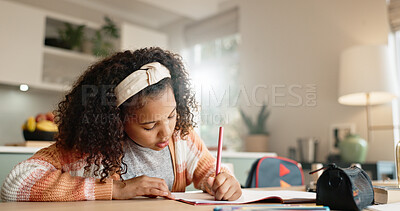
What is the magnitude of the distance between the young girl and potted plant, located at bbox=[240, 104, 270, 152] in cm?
239

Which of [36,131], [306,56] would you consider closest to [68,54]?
[36,131]

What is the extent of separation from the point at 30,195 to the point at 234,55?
3526 millimetres

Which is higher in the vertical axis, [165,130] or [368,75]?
A: [368,75]

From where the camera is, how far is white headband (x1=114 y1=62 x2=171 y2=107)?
3.14ft

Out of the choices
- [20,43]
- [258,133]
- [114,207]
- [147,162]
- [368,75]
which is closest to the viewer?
[114,207]

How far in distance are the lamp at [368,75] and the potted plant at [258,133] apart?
0.96 metres

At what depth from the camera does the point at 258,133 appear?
11.6 ft

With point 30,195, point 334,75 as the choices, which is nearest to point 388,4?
point 334,75

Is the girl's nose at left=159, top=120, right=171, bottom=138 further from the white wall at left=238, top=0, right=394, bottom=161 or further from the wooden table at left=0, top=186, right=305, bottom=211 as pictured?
the white wall at left=238, top=0, right=394, bottom=161

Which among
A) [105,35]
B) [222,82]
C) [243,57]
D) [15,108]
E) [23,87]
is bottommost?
[15,108]

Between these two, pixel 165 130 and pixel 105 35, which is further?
pixel 105 35

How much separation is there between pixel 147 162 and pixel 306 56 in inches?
102

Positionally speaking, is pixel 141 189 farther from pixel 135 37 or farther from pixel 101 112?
pixel 135 37

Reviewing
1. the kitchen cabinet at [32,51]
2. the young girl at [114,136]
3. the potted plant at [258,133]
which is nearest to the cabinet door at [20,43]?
the kitchen cabinet at [32,51]
